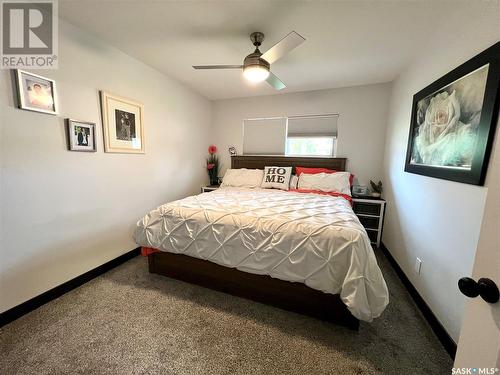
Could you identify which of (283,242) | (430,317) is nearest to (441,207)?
(430,317)

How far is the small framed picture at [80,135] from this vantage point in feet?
5.92

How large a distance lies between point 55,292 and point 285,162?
3321 millimetres

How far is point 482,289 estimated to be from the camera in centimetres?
53

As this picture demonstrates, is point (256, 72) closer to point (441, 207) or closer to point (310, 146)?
point (441, 207)

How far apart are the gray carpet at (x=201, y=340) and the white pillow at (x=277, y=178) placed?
191 cm

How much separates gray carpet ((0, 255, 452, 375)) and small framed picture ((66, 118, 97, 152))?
136 centimetres

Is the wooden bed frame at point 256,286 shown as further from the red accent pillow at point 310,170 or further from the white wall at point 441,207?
the red accent pillow at point 310,170

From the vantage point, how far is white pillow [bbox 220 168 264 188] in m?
3.45

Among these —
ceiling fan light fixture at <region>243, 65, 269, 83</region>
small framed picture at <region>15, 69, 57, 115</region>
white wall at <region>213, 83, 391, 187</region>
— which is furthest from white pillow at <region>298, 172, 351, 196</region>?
small framed picture at <region>15, 69, 57, 115</region>

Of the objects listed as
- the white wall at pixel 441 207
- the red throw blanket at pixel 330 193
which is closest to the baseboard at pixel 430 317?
the white wall at pixel 441 207

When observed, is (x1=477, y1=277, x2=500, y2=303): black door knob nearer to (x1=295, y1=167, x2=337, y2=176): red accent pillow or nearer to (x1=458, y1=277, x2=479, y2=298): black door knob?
(x1=458, y1=277, x2=479, y2=298): black door knob

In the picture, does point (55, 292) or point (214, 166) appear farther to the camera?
point (214, 166)

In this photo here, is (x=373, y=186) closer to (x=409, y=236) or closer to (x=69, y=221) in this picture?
(x=409, y=236)

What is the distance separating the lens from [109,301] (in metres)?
1.74
